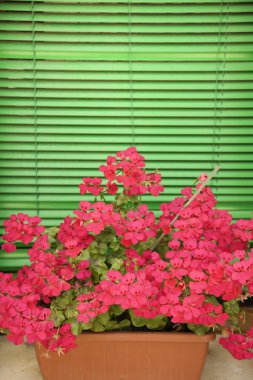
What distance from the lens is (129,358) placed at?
177 centimetres

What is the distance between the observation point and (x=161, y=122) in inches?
85.2

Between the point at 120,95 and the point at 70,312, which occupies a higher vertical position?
the point at 120,95

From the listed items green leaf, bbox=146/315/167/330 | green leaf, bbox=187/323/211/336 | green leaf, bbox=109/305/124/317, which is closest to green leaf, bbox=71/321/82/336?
green leaf, bbox=109/305/124/317

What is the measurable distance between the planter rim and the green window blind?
652 mm

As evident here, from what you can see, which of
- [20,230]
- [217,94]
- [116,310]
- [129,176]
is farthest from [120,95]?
[116,310]

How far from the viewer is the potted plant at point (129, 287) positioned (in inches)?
61.2

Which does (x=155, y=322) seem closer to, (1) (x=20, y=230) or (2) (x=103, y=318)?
(2) (x=103, y=318)

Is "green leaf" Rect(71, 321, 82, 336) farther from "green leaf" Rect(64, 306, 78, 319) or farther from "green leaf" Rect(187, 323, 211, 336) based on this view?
"green leaf" Rect(187, 323, 211, 336)

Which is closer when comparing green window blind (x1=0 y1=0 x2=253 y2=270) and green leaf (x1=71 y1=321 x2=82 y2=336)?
green leaf (x1=71 y1=321 x2=82 y2=336)

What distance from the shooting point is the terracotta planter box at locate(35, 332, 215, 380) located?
1.72m

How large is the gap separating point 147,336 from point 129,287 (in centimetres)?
31

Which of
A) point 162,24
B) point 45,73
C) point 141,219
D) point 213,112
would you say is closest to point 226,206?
point 213,112

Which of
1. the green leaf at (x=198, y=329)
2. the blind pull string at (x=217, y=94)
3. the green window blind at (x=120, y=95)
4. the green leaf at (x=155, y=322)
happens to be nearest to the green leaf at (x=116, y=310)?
the green leaf at (x=155, y=322)

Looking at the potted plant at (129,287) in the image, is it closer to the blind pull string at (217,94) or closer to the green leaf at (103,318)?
the green leaf at (103,318)
